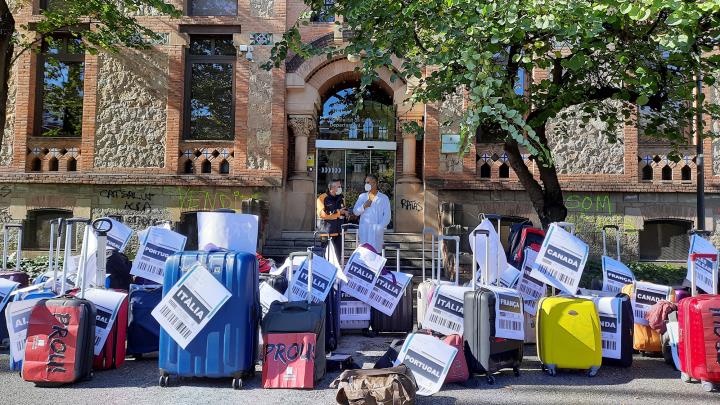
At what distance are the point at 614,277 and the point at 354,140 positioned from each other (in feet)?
29.2

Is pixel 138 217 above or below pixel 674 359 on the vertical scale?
above

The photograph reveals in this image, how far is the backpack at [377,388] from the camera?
14.1 feet

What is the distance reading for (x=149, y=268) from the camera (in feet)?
21.6

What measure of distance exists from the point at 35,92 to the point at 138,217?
4380mm

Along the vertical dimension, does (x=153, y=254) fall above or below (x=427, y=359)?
above

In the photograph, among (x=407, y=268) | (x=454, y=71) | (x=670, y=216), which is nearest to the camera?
(x=454, y=71)

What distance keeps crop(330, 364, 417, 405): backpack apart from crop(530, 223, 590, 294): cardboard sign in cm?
224

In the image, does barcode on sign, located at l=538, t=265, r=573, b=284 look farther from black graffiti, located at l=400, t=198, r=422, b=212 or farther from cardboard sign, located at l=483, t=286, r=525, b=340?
black graffiti, located at l=400, t=198, r=422, b=212

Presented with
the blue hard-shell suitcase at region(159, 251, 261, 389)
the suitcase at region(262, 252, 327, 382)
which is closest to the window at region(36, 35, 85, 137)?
the blue hard-shell suitcase at region(159, 251, 261, 389)

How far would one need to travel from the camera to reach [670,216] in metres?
13.1

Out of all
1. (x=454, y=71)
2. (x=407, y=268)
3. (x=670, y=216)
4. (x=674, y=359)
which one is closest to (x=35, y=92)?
(x=407, y=268)

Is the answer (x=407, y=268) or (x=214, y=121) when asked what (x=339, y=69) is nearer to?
(x=214, y=121)

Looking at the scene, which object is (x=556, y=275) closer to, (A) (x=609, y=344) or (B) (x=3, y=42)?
(A) (x=609, y=344)

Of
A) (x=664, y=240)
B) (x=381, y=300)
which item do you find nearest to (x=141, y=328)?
(x=381, y=300)
